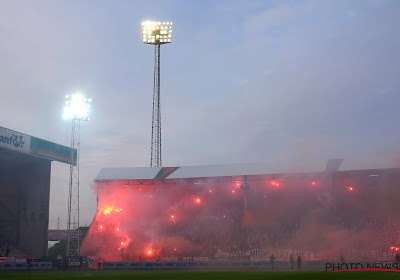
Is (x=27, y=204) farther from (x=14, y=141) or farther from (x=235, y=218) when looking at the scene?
(x=235, y=218)

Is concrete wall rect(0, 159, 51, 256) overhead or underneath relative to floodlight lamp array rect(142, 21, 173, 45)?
underneath

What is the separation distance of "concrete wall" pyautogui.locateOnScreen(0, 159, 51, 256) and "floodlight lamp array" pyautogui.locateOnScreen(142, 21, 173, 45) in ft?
80.9

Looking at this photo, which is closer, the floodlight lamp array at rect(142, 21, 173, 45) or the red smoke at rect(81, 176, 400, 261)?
→ the red smoke at rect(81, 176, 400, 261)

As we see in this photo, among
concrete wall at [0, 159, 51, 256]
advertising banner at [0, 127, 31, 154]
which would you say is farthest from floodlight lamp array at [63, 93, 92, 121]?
concrete wall at [0, 159, 51, 256]

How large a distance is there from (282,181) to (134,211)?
69.7 ft

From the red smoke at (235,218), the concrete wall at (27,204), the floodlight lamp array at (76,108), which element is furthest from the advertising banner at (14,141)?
the red smoke at (235,218)

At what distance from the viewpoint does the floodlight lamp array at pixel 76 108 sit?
60.6 meters

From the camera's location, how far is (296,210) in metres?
63.1

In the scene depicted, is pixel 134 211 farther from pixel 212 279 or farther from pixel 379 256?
pixel 212 279

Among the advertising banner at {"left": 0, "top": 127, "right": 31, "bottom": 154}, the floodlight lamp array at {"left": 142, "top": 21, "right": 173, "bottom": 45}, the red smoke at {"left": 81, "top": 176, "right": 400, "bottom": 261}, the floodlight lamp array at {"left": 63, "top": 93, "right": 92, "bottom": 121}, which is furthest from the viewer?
the floodlight lamp array at {"left": 142, "top": 21, "right": 173, "bottom": 45}

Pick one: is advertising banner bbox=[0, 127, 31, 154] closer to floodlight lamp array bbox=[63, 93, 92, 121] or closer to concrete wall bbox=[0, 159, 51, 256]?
concrete wall bbox=[0, 159, 51, 256]

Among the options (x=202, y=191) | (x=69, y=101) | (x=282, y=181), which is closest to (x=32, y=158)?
(x=69, y=101)

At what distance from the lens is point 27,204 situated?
69.2m

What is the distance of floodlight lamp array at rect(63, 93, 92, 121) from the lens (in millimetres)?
60562
